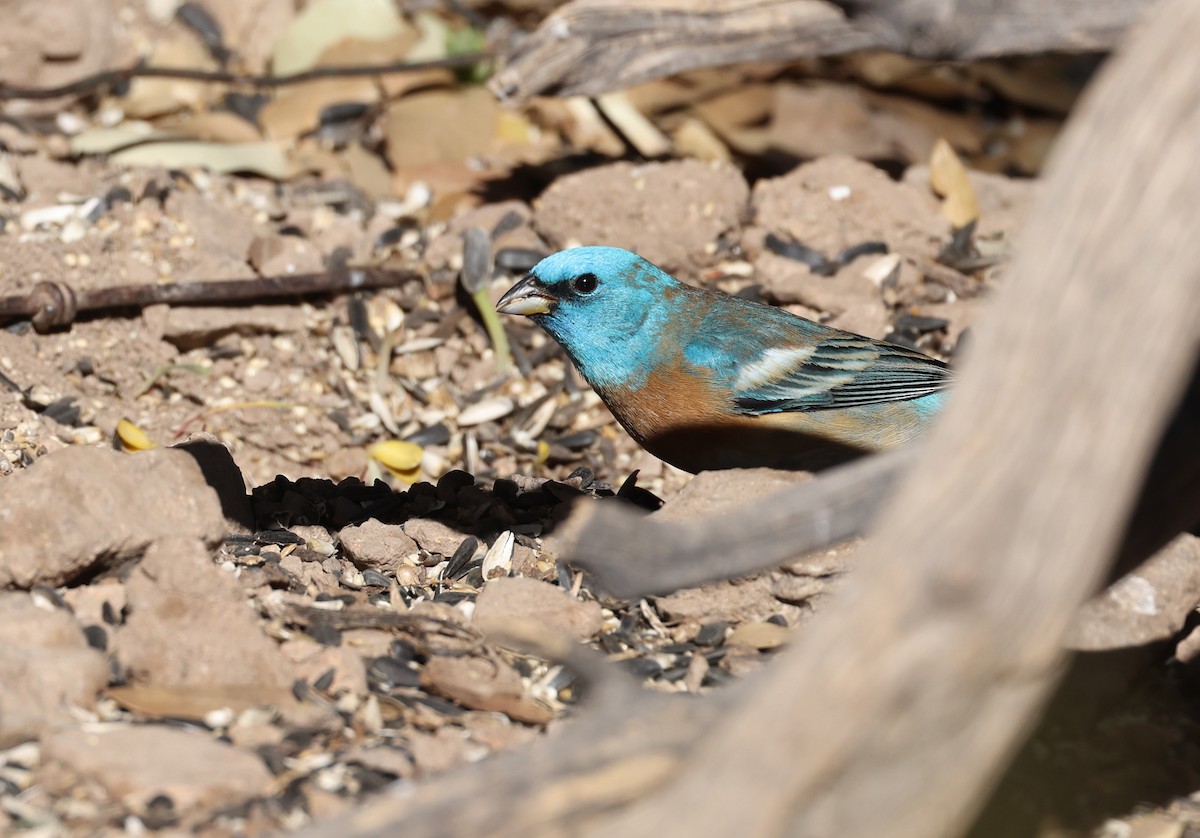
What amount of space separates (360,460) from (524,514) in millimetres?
1196

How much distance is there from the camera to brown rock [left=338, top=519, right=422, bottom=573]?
12.9 feet

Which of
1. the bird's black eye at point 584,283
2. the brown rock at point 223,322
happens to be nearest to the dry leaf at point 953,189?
the bird's black eye at point 584,283

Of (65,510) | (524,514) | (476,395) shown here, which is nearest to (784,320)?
(524,514)

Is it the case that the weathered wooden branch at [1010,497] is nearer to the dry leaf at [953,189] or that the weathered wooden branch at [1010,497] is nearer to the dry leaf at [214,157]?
the dry leaf at [953,189]

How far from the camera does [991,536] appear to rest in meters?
1.93

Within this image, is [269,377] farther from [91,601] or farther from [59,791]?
[59,791]

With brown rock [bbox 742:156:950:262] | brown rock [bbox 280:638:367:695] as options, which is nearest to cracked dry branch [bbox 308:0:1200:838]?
brown rock [bbox 280:638:367:695]

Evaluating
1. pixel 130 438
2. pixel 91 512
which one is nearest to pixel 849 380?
pixel 91 512

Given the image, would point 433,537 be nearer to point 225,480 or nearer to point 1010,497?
point 225,480

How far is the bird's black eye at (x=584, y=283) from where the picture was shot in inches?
175

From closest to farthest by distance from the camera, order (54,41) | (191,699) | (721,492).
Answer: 1. (191,699)
2. (721,492)
3. (54,41)

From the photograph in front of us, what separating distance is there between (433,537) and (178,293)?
1.88 metres

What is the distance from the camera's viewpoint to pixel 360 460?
17.8 feet

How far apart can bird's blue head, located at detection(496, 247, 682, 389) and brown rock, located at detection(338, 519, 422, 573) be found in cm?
87
